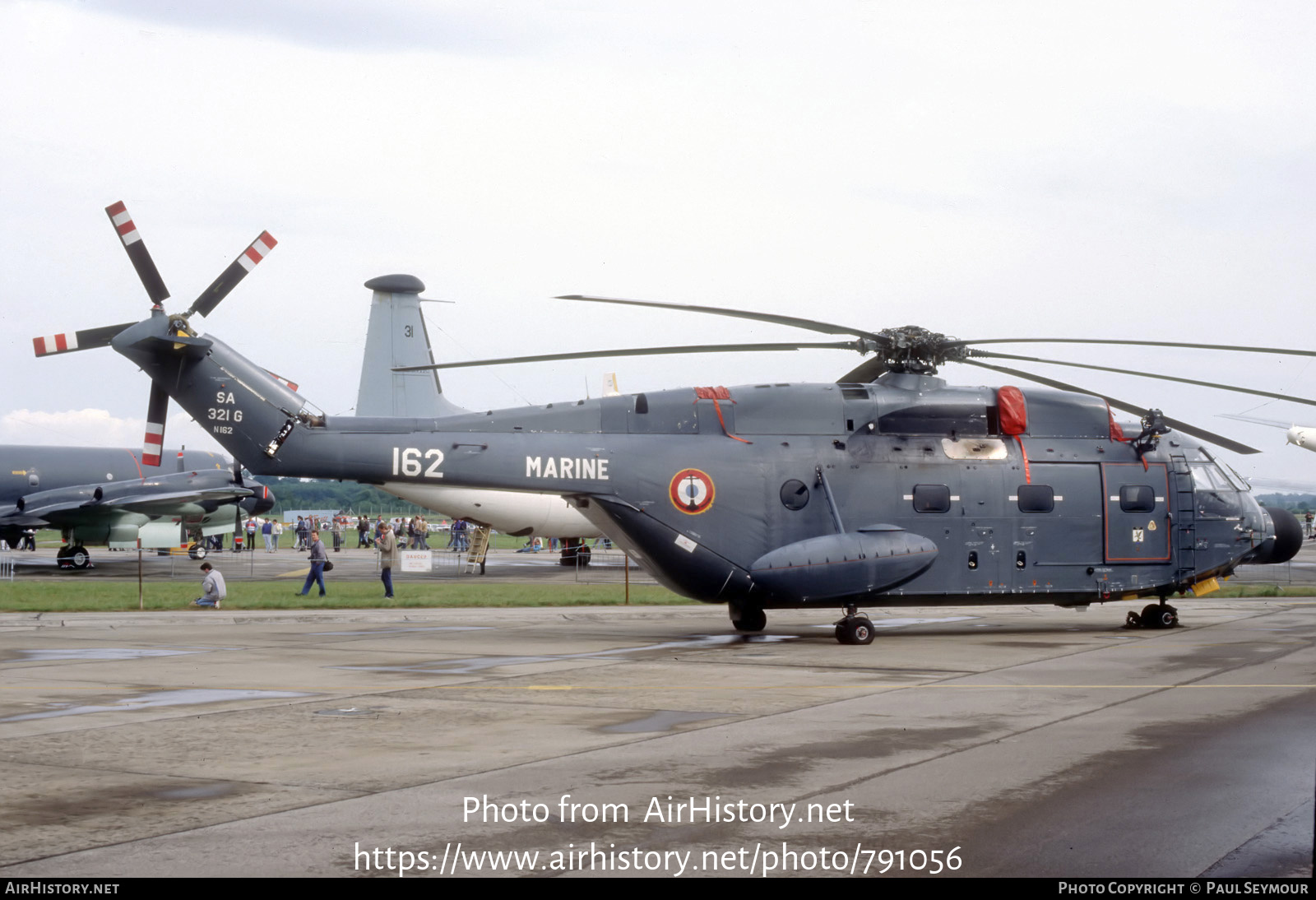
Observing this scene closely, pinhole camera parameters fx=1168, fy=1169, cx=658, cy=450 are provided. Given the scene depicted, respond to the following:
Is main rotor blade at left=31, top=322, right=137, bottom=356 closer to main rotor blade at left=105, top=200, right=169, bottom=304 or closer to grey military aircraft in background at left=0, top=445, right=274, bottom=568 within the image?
main rotor blade at left=105, top=200, right=169, bottom=304

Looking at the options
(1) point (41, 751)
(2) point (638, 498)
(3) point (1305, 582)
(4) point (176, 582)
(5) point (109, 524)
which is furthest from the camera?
(5) point (109, 524)

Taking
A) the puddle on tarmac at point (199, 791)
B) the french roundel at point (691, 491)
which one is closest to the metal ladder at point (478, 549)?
the french roundel at point (691, 491)

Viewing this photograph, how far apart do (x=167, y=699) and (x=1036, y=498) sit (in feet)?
45.5

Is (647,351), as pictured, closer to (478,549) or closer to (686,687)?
(686,687)

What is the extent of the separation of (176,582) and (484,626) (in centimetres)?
1646

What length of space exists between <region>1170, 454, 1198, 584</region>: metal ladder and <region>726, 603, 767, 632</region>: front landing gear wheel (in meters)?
7.33

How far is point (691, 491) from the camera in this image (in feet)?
60.7

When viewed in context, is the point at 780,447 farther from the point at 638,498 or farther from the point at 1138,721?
the point at 1138,721

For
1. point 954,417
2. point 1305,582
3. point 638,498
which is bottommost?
point 1305,582

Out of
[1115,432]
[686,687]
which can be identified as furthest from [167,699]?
[1115,432]

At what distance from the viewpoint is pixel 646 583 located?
34406 mm

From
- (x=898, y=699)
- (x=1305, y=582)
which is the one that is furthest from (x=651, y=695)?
(x=1305, y=582)

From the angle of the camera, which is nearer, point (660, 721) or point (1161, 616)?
point (660, 721)

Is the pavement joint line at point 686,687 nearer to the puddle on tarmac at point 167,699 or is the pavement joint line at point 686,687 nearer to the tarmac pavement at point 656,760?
the tarmac pavement at point 656,760
